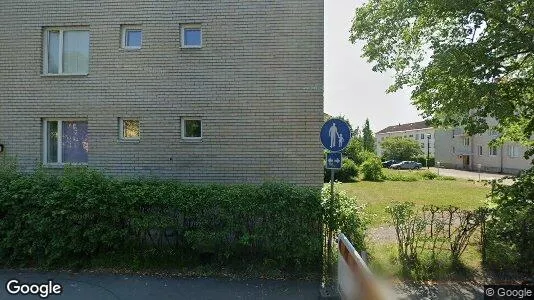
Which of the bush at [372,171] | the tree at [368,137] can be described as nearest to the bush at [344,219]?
the bush at [372,171]

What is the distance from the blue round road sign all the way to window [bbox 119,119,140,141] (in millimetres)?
4810

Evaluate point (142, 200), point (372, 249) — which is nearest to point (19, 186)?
point (142, 200)

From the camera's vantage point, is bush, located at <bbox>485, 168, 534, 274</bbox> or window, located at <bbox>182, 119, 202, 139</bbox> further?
window, located at <bbox>182, 119, 202, 139</bbox>

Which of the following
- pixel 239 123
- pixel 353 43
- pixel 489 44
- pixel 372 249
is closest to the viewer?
pixel 489 44

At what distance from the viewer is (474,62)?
6.56 meters

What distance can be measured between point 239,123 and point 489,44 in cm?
529

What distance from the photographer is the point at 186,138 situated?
316 inches

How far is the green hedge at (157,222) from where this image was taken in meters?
5.85

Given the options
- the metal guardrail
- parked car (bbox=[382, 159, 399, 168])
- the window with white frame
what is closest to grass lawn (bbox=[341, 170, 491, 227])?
the metal guardrail

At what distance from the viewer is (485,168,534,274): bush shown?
5.92 metres

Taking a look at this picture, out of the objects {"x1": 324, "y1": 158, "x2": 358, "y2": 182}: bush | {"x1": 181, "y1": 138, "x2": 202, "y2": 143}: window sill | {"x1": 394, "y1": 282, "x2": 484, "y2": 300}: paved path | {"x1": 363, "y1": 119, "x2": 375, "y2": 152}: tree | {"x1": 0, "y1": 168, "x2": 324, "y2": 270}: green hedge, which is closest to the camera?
{"x1": 394, "y1": 282, "x2": 484, "y2": 300}: paved path

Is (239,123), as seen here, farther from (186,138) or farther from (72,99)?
(72,99)

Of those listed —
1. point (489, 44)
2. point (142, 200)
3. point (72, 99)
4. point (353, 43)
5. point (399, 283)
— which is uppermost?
point (353, 43)

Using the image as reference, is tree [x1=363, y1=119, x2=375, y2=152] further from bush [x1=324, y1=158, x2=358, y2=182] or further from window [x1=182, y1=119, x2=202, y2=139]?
window [x1=182, y1=119, x2=202, y2=139]
